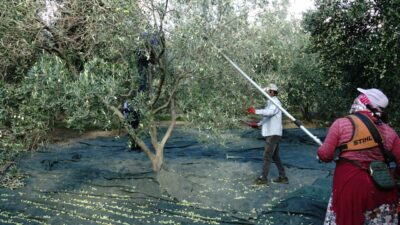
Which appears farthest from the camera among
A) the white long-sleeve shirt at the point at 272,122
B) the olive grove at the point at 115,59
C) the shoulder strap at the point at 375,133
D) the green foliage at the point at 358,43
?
the white long-sleeve shirt at the point at 272,122

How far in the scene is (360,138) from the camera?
4656 millimetres

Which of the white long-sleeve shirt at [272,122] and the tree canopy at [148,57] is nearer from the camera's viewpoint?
the tree canopy at [148,57]

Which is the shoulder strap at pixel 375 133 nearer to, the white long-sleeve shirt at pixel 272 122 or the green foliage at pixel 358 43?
the green foliage at pixel 358 43

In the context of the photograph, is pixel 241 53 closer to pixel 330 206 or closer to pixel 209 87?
pixel 209 87

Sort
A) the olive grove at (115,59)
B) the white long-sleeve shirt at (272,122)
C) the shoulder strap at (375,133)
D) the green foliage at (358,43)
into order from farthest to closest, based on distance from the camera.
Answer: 1. the white long-sleeve shirt at (272,122)
2. the green foliage at (358,43)
3. the olive grove at (115,59)
4. the shoulder strap at (375,133)

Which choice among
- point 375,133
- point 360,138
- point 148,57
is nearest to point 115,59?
point 148,57

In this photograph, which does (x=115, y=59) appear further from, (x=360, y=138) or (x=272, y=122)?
(x=360, y=138)

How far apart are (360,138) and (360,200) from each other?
0.66 metres

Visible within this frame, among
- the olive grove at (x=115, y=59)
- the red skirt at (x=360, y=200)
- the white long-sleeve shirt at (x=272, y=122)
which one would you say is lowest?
the red skirt at (x=360, y=200)

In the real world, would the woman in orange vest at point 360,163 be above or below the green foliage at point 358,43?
below

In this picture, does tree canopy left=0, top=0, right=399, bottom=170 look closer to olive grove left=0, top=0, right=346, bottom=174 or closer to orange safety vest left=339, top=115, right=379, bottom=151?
olive grove left=0, top=0, right=346, bottom=174

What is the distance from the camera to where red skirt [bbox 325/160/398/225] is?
463 cm

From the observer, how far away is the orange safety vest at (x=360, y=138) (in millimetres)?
4641

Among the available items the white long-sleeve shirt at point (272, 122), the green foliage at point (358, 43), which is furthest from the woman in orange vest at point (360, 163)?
the white long-sleeve shirt at point (272, 122)
